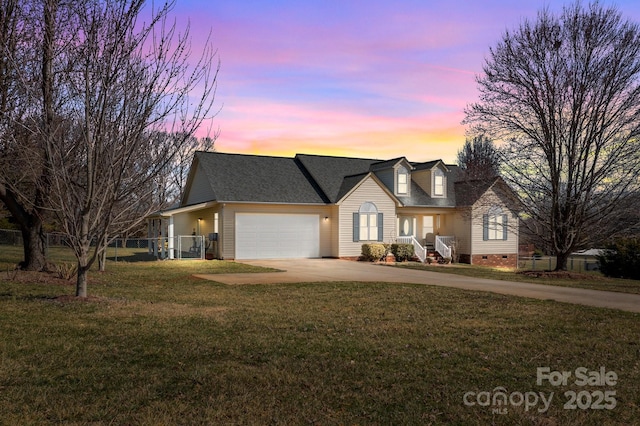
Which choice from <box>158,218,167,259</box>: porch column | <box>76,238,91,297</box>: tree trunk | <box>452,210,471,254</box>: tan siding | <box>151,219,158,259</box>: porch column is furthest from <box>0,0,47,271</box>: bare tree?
<box>452,210,471,254</box>: tan siding

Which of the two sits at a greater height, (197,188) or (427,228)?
(197,188)

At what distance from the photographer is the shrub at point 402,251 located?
26.9m

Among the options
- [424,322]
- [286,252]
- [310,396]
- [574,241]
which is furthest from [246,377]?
[286,252]

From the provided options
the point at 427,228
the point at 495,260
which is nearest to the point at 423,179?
the point at 427,228

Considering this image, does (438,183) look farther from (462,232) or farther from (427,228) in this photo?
(462,232)

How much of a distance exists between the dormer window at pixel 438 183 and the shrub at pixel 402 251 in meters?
4.90

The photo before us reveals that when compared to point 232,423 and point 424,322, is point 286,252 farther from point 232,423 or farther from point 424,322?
point 232,423

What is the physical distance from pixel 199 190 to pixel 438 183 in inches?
549

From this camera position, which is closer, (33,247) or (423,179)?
(33,247)

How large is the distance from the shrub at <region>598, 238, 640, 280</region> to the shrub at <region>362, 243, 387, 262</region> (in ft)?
34.4

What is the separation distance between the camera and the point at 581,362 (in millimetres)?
6559

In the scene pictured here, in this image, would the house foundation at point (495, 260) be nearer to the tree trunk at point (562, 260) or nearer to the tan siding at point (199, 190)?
the tree trunk at point (562, 260)

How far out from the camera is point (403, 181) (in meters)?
29.4

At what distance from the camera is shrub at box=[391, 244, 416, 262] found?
26875 mm
